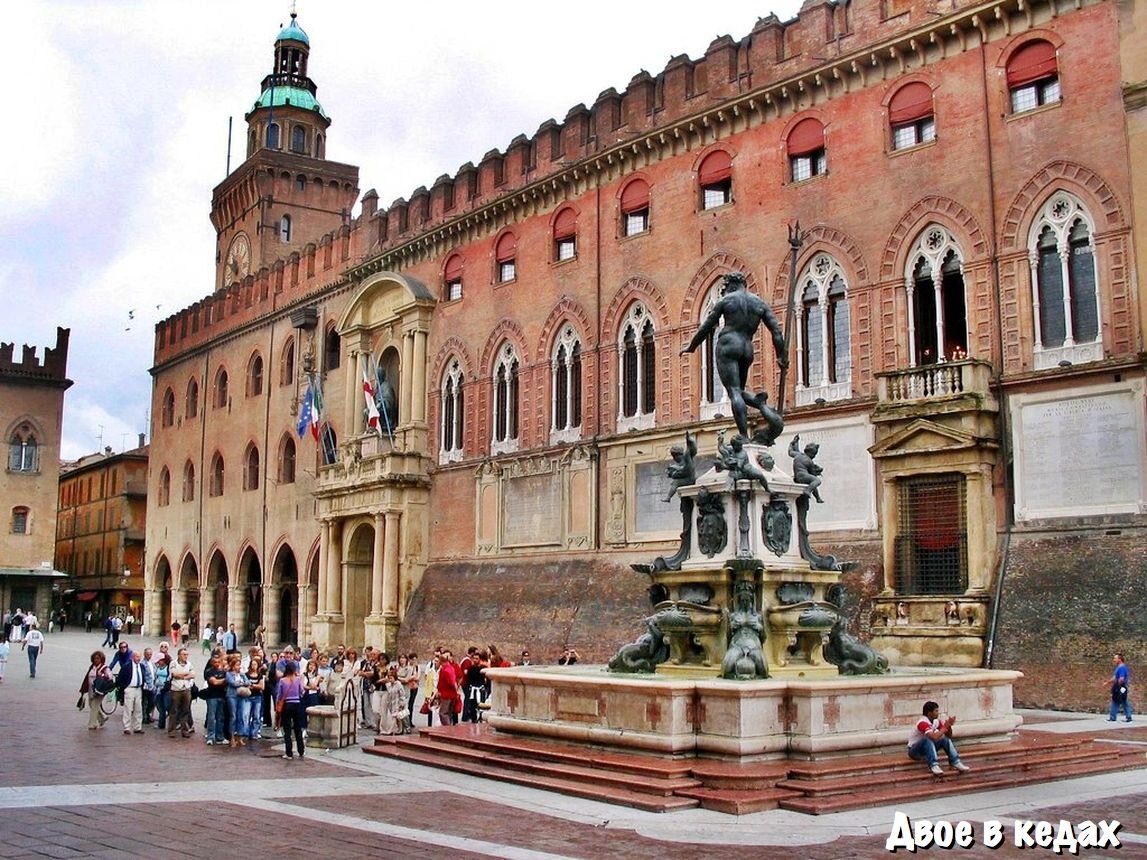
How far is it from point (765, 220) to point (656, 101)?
521cm

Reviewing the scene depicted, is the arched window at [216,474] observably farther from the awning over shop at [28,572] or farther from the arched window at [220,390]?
the awning over shop at [28,572]

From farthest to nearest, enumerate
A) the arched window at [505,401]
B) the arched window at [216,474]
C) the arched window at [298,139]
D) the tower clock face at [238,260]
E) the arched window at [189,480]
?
the arched window at [298,139], the tower clock face at [238,260], the arched window at [189,480], the arched window at [216,474], the arched window at [505,401]

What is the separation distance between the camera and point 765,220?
2758 centimetres

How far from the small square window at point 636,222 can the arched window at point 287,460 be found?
18.0 meters

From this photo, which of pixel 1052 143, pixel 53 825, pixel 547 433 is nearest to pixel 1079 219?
pixel 1052 143

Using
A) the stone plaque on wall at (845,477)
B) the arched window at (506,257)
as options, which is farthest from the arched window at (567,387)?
the stone plaque on wall at (845,477)

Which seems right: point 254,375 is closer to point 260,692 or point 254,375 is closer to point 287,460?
point 287,460

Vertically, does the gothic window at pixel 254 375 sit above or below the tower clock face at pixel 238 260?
below

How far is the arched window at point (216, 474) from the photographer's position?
163ft

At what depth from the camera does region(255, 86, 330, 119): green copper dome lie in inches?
2232

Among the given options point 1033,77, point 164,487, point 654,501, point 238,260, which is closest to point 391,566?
point 654,501

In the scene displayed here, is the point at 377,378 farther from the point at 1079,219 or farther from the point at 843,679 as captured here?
the point at 843,679

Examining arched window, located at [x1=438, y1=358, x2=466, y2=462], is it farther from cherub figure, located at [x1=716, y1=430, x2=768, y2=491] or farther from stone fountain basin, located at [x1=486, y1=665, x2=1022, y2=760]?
stone fountain basin, located at [x1=486, y1=665, x2=1022, y2=760]

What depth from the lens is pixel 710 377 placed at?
28.3 meters
